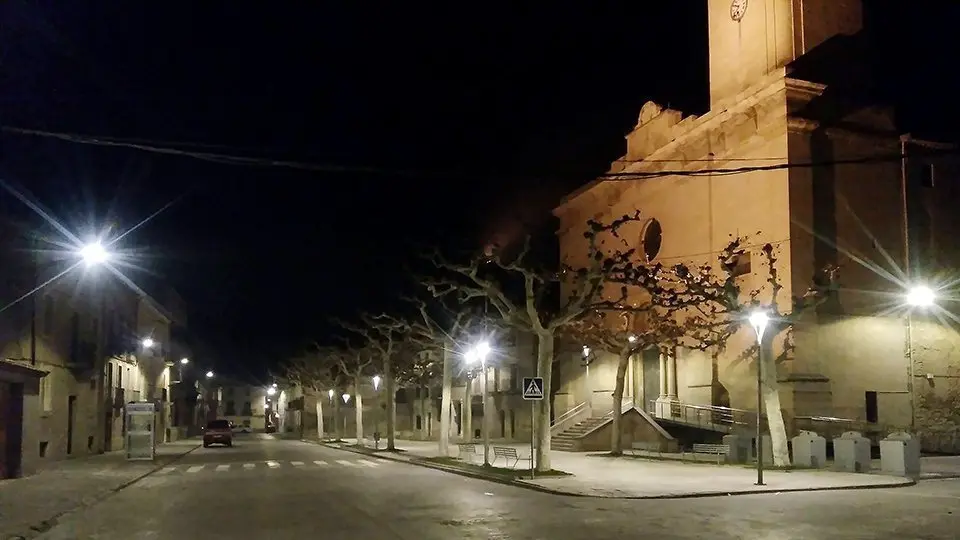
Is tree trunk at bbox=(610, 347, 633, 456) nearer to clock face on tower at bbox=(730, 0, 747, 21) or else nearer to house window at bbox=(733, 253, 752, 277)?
house window at bbox=(733, 253, 752, 277)

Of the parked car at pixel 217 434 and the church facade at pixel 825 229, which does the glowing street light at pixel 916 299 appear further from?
the parked car at pixel 217 434

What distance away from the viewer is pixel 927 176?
145 ft

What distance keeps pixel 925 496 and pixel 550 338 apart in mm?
11560

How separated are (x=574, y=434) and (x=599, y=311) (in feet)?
19.9

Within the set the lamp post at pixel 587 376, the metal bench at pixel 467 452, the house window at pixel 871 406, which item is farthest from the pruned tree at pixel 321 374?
the house window at pixel 871 406

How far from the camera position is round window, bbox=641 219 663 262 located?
2078 inches

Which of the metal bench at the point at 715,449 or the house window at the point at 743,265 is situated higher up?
the house window at the point at 743,265

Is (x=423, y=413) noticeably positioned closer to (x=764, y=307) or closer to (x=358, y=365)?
(x=358, y=365)

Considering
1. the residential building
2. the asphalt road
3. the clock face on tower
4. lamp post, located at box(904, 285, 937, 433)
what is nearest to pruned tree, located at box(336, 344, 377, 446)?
the clock face on tower

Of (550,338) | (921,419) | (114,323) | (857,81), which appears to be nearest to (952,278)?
(921,419)

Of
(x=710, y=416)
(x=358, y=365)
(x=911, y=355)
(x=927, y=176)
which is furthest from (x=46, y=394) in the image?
(x=927, y=176)

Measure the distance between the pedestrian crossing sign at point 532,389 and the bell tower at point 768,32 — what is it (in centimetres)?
2598

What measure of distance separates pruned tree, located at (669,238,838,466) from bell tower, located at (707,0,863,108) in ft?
30.7

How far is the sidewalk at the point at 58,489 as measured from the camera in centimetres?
1666
